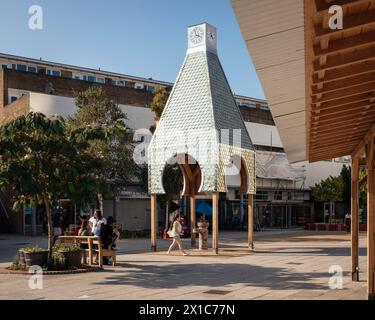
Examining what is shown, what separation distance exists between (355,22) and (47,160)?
37.8 ft

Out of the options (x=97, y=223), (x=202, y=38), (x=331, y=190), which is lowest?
(x=97, y=223)

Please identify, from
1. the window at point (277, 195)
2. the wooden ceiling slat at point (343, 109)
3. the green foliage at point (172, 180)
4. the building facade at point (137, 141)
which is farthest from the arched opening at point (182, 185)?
the wooden ceiling slat at point (343, 109)

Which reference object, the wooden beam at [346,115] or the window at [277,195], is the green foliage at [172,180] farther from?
the wooden beam at [346,115]

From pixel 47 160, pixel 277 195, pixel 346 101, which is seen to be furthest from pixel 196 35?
pixel 277 195

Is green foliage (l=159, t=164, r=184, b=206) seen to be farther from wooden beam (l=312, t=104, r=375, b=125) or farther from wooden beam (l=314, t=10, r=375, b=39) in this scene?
wooden beam (l=314, t=10, r=375, b=39)

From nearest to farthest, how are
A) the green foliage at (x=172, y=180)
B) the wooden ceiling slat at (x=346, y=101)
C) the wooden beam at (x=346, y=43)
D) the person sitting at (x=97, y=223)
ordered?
the wooden beam at (x=346, y=43) → the wooden ceiling slat at (x=346, y=101) → the person sitting at (x=97, y=223) → the green foliage at (x=172, y=180)

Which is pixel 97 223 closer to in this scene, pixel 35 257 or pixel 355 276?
pixel 35 257

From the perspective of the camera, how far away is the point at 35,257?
1512 centimetres

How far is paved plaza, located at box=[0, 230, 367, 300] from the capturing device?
11312 mm

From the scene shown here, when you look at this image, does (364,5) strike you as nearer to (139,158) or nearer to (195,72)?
(195,72)

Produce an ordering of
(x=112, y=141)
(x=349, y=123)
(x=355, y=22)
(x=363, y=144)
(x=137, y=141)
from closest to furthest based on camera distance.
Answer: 1. (x=355, y=22)
2. (x=349, y=123)
3. (x=363, y=144)
4. (x=112, y=141)
5. (x=137, y=141)

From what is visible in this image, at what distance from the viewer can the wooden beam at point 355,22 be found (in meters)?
4.84

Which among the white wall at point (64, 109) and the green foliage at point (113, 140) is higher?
the white wall at point (64, 109)
